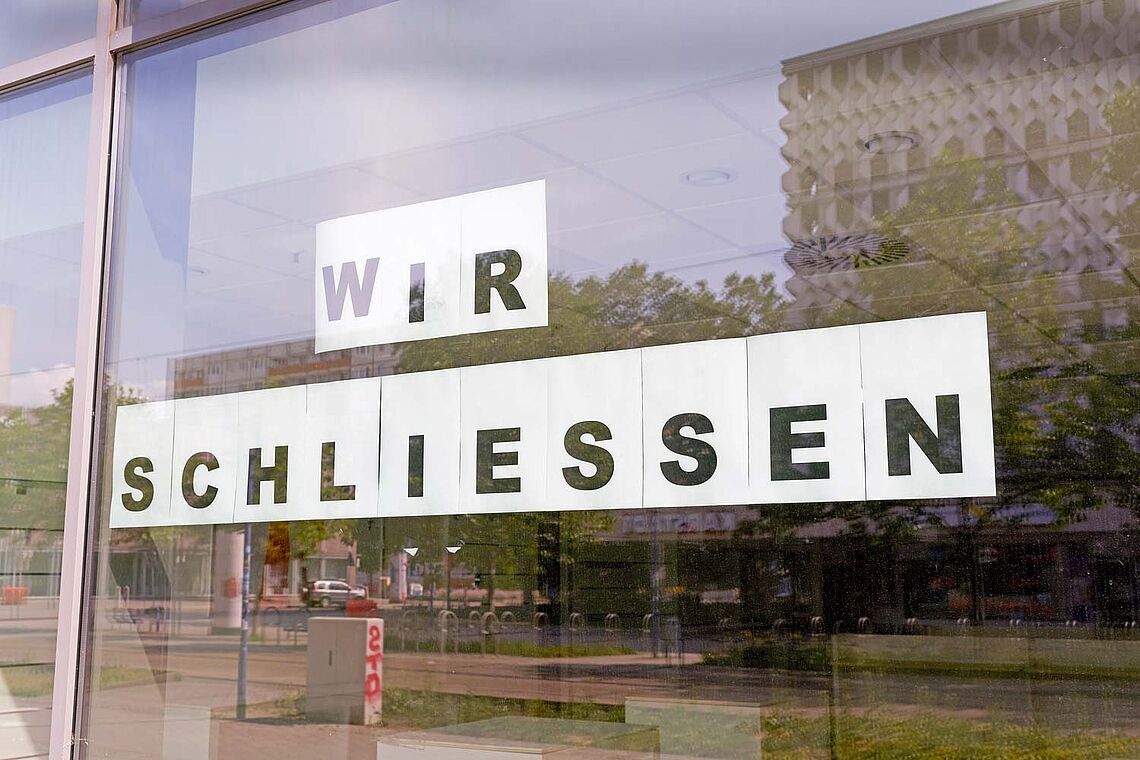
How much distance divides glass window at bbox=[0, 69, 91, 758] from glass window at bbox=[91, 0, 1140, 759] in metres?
0.30

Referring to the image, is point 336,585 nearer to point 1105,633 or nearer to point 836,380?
point 836,380

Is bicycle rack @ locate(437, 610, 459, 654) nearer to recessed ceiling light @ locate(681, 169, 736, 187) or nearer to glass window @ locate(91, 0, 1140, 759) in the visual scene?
glass window @ locate(91, 0, 1140, 759)

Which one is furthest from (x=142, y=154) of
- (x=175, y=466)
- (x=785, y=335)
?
(x=785, y=335)

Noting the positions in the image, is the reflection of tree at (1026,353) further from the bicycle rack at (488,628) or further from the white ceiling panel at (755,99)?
the bicycle rack at (488,628)

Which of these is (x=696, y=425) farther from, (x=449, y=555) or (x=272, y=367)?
(x=272, y=367)

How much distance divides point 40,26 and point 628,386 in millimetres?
2945

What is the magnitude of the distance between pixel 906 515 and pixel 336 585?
66.2 inches

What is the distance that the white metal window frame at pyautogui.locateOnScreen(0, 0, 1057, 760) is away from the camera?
4.05m

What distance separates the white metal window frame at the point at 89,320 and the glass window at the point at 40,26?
0.06 m

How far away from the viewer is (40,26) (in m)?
4.71

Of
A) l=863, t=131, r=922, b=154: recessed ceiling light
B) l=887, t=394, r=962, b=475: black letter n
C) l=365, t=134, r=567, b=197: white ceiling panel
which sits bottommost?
l=887, t=394, r=962, b=475: black letter n

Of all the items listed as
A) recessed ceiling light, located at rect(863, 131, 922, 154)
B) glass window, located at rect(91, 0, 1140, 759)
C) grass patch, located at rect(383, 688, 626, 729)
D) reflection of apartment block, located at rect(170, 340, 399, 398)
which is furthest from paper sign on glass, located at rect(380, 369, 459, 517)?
recessed ceiling light, located at rect(863, 131, 922, 154)

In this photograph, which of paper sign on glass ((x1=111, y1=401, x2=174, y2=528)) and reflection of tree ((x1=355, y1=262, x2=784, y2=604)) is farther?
paper sign on glass ((x1=111, y1=401, x2=174, y2=528))


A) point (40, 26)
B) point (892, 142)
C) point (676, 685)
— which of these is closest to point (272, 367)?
point (676, 685)
